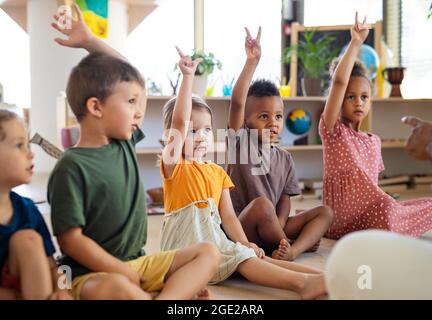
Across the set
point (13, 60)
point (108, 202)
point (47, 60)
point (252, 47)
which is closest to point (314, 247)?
point (252, 47)

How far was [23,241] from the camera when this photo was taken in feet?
3.22

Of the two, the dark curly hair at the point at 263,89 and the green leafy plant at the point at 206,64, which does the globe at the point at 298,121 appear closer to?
the green leafy plant at the point at 206,64

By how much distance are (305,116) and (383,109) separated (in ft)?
2.56

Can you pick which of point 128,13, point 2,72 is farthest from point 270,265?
point 2,72

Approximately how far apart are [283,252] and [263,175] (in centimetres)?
28

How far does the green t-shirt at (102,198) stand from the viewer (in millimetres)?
1033

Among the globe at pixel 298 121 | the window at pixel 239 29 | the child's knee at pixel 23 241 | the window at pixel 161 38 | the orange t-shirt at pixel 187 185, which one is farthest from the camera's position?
the window at pixel 161 38

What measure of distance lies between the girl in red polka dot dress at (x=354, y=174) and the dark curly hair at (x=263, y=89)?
221 mm

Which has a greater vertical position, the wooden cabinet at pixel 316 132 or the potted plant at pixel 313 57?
the potted plant at pixel 313 57

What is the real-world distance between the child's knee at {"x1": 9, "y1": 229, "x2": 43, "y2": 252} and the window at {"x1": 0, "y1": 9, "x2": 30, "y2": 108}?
5.32 m

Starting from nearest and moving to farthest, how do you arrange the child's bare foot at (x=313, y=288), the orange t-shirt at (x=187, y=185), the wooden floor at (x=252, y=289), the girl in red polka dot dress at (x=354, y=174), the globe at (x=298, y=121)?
the child's bare foot at (x=313, y=288) < the wooden floor at (x=252, y=289) < the orange t-shirt at (x=187, y=185) < the girl in red polka dot dress at (x=354, y=174) < the globe at (x=298, y=121)

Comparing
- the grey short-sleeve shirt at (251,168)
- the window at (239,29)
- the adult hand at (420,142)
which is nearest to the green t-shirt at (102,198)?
the adult hand at (420,142)

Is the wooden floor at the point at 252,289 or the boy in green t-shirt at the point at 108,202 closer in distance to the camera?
the boy in green t-shirt at the point at 108,202

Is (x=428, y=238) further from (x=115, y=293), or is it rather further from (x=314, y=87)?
(x=314, y=87)
